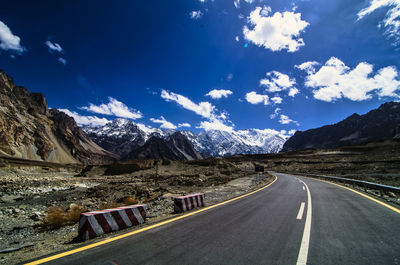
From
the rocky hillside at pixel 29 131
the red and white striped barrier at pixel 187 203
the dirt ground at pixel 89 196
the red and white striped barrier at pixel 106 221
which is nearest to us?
the red and white striped barrier at pixel 106 221

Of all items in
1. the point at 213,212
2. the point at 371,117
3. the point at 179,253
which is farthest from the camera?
the point at 371,117

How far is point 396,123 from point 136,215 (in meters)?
247

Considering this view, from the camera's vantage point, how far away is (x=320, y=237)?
15.1 feet

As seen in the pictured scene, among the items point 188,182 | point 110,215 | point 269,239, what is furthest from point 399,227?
point 188,182

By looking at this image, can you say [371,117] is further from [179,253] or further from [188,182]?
[179,253]

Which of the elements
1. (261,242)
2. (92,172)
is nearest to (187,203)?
(261,242)

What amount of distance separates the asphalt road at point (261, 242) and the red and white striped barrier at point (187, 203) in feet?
4.46

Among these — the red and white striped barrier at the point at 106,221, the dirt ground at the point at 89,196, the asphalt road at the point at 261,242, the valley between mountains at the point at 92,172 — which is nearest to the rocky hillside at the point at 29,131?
the valley between mountains at the point at 92,172

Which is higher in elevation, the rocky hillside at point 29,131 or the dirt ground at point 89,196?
the rocky hillside at point 29,131

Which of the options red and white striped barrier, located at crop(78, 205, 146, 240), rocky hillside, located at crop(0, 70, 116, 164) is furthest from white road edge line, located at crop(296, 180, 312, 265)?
rocky hillside, located at crop(0, 70, 116, 164)

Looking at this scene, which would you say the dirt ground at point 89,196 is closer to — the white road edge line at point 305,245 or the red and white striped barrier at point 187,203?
the red and white striped barrier at point 187,203

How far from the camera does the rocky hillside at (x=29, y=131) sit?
307 ft

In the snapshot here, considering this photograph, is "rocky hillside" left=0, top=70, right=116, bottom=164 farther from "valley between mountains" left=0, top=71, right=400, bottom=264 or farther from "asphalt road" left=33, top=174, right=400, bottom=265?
"asphalt road" left=33, top=174, right=400, bottom=265

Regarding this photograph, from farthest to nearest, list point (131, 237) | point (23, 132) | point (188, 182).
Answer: point (23, 132) < point (188, 182) < point (131, 237)
